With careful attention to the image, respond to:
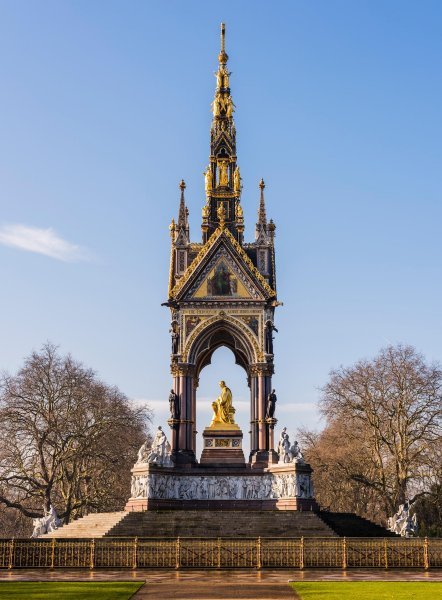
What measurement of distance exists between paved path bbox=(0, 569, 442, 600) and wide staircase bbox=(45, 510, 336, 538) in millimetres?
→ 6230

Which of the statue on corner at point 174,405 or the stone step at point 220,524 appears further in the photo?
the statue on corner at point 174,405

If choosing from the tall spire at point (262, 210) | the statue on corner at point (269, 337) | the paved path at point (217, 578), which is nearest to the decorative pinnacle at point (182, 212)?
the tall spire at point (262, 210)

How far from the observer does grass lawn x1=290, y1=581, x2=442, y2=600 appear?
57.2 ft

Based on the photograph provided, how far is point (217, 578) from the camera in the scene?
2236cm

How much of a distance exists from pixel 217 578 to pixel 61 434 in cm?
2971

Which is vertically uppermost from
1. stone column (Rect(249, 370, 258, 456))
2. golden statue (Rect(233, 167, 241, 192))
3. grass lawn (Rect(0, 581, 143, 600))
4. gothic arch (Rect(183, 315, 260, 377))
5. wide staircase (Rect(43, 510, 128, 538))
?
golden statue (Rect(233, 167, 241, 192))

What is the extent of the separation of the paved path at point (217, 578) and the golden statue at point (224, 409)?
15.3m

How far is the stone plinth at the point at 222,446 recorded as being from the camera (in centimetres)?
3869

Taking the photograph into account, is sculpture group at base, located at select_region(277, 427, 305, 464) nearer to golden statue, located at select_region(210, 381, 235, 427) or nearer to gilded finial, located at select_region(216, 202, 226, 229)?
golden statue, located at select_region(210, 381, 235, 427)

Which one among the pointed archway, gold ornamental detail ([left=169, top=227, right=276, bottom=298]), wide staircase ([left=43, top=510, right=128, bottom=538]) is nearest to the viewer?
wide staircase ([left=43, top=510, right=128, bottom=538])

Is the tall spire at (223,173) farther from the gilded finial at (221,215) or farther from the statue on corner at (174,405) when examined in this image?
the statue on corner at (174,405)

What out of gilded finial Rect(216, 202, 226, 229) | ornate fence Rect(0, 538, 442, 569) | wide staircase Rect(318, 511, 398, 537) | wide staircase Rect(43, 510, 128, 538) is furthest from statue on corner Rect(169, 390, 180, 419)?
ornate fence Rect(0, 538, 442, 569)

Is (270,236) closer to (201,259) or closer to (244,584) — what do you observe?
(201,259)

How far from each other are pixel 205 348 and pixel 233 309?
2378mm
